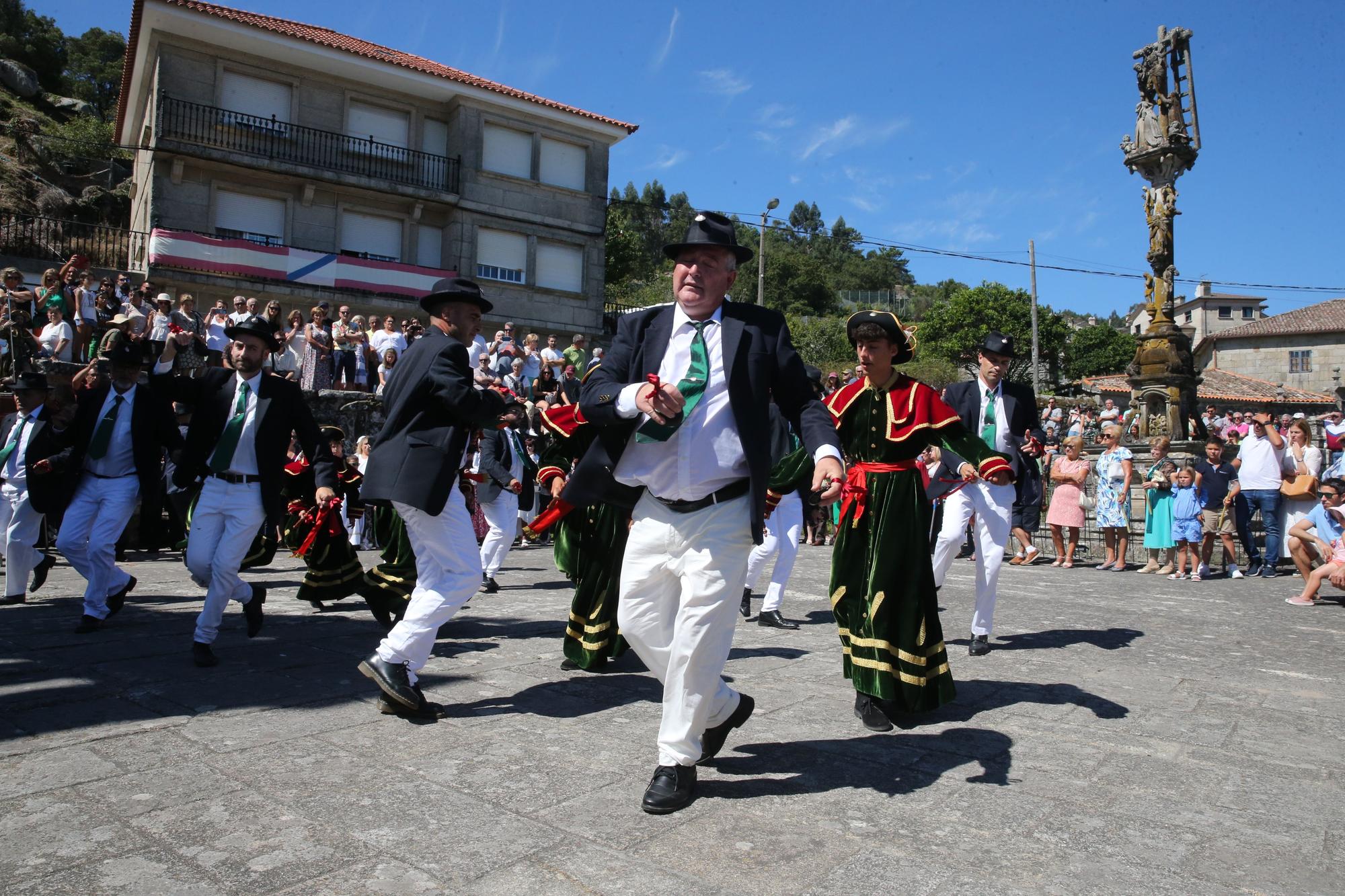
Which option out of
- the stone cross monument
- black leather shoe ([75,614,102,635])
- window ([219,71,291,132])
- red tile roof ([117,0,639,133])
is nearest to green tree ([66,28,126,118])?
red tile roof ([117,0,639,133])

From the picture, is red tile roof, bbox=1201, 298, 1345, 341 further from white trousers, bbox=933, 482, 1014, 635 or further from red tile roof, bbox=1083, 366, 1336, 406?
white trousers, bbox=933, 482, 1014, 635

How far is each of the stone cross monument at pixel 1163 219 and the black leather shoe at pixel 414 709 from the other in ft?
68.5

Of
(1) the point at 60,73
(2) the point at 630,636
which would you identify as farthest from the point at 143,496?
(1) the point at 60,73

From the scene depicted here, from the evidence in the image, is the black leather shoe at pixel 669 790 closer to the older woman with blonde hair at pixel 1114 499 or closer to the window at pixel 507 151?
the older woman with blonde hair at pixel 1114 499

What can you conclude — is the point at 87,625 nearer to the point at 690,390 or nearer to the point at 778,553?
the point at 778,553

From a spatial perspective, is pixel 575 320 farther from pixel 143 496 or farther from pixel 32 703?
pixel 32 703

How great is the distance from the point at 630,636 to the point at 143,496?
5.07 metres

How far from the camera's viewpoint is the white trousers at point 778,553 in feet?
25.1

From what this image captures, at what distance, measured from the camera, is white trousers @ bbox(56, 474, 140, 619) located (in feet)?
22.0

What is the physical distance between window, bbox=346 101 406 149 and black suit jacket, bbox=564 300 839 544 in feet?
88.2

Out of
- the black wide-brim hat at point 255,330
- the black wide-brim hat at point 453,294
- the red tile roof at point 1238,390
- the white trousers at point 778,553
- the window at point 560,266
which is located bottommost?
the white trousers at point 778,553

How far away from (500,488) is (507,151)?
75.9 ft

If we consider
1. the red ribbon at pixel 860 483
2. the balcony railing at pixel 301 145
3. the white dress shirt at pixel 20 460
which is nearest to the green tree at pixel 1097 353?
the balcony railing at pixel 301 145

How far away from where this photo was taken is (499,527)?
9.38 m
